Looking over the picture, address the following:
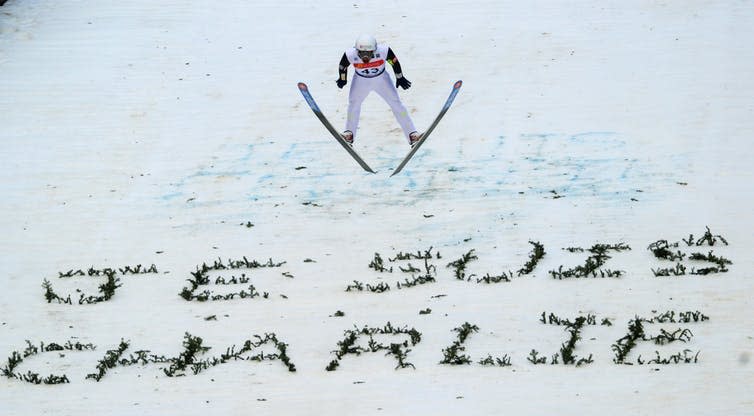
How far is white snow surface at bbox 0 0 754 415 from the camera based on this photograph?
35.6 ft

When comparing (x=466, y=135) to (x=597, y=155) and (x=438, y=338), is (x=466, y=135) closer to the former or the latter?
(x=597, y=155)

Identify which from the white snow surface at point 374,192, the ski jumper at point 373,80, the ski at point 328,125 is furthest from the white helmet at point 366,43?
the white snow surface at point 374,192

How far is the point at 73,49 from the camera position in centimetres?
2119

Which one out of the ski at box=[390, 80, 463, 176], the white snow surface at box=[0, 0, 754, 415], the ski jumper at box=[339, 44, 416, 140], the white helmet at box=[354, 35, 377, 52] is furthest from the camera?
the ski at box=[390, 80, 463, 176]

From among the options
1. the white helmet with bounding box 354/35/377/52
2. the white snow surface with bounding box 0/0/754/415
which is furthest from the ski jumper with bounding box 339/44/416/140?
the white snow surface with bounding box 0/0/754/415

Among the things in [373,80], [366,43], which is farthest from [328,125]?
[366,43]

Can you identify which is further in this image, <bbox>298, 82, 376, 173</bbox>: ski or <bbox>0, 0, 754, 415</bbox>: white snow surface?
<bbox>298, 82, 376, 173</bbox>: ski

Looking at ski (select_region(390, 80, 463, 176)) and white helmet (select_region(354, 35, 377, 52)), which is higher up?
→ white helmet (select_region(354, 35, 377, 52))

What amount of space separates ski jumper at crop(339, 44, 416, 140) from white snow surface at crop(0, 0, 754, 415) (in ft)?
3.79

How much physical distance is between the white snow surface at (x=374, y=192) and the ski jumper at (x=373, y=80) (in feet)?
3.79

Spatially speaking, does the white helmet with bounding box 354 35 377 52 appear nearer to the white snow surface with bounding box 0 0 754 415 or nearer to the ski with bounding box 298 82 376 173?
the ski with bounding box 298 82 376 173

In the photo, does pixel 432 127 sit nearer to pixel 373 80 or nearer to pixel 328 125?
pixel 373 80

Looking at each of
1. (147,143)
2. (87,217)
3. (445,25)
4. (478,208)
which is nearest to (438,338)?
(478,208)

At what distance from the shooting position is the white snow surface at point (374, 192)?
10.8 m
